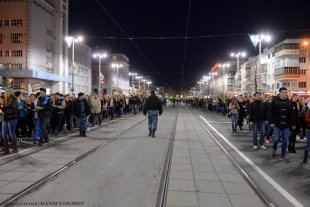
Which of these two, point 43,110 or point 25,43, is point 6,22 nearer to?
point 25,43

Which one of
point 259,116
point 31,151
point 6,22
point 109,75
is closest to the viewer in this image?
point 31,151

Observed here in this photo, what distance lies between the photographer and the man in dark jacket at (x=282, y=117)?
11.3m

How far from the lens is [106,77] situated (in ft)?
373

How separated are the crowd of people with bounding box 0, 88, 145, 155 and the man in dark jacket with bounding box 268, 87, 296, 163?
23.3ft

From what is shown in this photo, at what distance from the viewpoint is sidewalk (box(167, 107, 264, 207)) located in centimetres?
679

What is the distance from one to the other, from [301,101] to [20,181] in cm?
1172

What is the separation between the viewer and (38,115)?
13711mm

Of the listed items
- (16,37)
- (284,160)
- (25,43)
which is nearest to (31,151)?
(284,160)

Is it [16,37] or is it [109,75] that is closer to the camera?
[16,37]

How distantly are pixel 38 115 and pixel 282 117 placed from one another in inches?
299

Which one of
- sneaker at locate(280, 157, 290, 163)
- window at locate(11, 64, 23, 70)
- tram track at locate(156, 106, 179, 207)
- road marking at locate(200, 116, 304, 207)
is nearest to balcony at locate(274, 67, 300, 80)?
window at locate(11, 64, 23, 70)

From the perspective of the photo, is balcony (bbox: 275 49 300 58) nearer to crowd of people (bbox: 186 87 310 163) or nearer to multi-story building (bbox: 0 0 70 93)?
multi-story building (bbox: 0 0 70 93)

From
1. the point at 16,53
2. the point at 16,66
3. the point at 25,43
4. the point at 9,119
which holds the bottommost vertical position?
the point at 9,119

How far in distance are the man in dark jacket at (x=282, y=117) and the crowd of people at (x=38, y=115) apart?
23.3 feet
